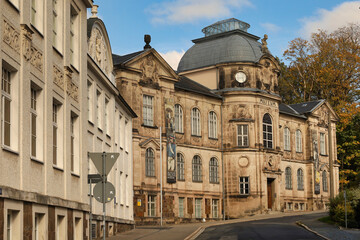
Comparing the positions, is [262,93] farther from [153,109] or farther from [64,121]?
[64,121]

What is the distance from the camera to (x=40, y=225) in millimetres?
17188

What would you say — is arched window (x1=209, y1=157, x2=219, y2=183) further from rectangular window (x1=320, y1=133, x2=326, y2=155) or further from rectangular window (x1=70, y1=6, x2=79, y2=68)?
rectangular window (x1=70, y1=6, x2=79, y2=68)

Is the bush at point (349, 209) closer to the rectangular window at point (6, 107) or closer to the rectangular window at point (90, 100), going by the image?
the rectangular window at point (90, 100)

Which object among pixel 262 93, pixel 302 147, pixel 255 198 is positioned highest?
pixel 262 93

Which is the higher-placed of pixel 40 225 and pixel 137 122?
pixel 137 122

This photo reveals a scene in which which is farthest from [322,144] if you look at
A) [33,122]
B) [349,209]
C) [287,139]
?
[33,122]

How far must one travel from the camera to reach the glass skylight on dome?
62.9m

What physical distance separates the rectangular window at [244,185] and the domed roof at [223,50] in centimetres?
985

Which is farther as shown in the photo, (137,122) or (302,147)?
(302,147)

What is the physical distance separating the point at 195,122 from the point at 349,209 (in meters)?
19.0

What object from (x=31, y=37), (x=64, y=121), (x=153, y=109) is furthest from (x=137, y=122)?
(x=31, y=37)

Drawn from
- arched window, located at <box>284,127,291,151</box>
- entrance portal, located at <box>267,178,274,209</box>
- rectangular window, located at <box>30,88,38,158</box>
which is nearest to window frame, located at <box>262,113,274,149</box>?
entrance portal, located at <box>267,178,274,209</box>

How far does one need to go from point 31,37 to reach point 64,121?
12.8 ft

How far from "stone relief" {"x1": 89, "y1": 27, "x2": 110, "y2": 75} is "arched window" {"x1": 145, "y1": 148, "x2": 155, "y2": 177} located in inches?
766
